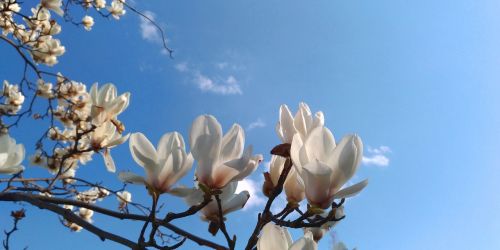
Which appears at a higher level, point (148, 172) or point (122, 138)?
point (122, 138)

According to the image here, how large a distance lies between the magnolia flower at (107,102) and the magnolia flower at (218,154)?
2.45 feet

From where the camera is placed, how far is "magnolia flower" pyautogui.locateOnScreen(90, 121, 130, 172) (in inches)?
48.2

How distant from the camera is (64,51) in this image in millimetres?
3223

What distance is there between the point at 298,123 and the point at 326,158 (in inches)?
4.0

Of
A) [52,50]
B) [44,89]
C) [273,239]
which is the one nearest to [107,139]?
[273,239]

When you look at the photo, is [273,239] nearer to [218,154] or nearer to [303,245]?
[303,245]

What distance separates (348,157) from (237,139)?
16 centimetres

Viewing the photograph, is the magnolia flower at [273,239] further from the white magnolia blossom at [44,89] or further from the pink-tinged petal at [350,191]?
the white magnolia blossom at [44,89]

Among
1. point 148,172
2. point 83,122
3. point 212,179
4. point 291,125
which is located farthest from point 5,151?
point 83,122

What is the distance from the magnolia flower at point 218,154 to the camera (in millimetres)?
695

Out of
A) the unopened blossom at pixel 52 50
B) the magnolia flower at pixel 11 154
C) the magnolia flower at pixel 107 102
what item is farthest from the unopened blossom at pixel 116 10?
the magnolia flower at pixel 11 154

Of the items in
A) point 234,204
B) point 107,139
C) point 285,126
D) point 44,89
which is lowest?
point 234,204

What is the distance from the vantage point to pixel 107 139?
1.33 metres

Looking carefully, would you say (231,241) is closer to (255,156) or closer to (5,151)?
(255,156)
